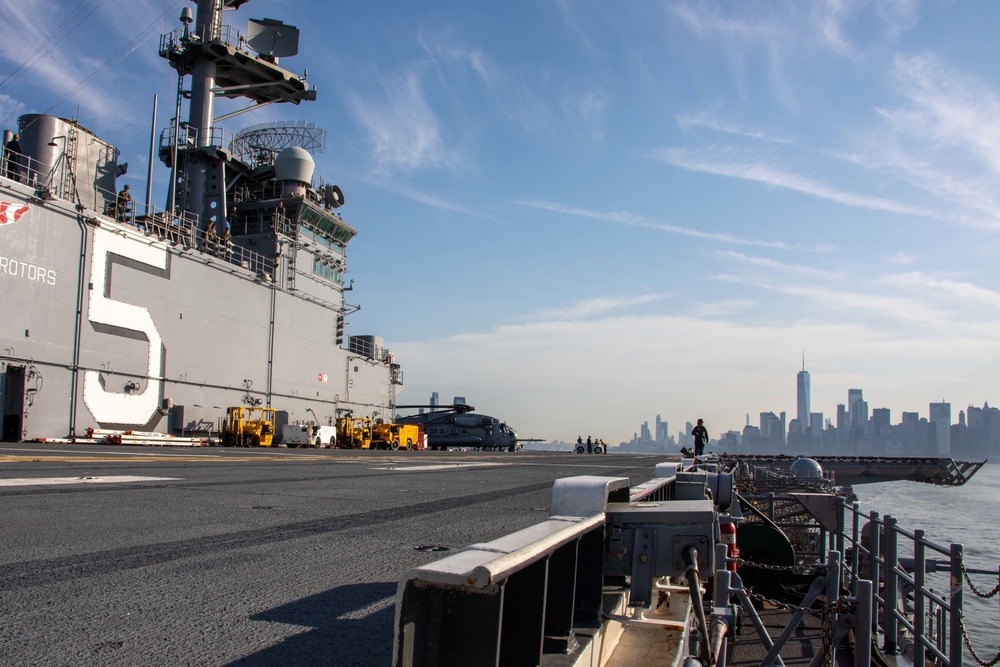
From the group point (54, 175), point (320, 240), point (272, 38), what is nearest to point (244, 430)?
point (54, 175)

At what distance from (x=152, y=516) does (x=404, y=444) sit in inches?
1550

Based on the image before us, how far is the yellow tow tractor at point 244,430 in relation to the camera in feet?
99.1

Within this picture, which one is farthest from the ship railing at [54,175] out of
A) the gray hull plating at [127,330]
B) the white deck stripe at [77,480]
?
the white deck stripe at [77,480]

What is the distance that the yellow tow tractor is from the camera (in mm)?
30203

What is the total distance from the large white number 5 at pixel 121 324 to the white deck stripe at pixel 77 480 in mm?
18669

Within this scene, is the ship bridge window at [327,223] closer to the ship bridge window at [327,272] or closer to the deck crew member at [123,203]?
the ship bridge window at [327,272]

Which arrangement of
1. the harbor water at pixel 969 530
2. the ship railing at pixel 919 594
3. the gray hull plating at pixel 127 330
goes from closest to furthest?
the ship railing at pixel 919 594
the harbor water at pixel 969 530
the gray hull plating at pixel 127 330

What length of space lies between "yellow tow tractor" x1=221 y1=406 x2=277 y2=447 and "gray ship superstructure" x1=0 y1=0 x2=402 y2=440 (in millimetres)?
781

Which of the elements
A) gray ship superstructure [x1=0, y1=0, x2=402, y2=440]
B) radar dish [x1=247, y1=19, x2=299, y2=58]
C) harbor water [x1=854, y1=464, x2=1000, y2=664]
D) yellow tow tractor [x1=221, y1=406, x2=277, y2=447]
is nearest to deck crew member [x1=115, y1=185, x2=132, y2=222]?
gray ship superstructure [x1=0, y1=0, x2=402, y2=440]

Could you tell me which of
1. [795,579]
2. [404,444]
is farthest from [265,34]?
[795,579]

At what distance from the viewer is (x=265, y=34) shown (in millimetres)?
38031

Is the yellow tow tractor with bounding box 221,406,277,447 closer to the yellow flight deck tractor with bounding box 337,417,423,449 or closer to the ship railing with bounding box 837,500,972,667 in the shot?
the yellow flight deck tractor with bounding box 337,417,423,449

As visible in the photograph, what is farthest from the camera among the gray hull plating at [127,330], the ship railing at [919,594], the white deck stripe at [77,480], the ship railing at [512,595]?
the gray hull plating at [127,330]

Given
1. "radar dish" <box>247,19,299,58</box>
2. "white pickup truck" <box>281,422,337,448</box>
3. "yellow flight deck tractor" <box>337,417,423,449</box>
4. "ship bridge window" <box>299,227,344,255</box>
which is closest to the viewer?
"white pickup truck" <box>281,422,337,448</box>
